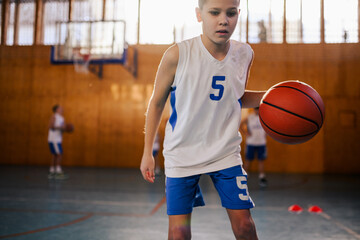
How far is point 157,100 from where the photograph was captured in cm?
159

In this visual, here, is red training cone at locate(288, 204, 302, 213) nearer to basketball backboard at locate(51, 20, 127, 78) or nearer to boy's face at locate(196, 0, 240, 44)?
boy's face at locate(196, 0, 240, 44)

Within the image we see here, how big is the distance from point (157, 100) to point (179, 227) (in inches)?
24.7

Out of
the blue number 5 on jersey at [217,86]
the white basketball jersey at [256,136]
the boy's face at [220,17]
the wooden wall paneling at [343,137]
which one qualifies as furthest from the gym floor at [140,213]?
the wooden wall paneling at [343,137]

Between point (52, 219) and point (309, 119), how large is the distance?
2795mm

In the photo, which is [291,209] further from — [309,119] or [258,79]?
[258,79]

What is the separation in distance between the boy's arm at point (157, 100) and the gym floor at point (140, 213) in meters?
1.41

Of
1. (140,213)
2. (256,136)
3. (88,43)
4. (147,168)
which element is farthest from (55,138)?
(147,168)

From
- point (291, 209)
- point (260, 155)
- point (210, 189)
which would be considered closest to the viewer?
point (291, 209)

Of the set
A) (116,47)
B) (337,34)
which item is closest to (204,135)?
(116,47)

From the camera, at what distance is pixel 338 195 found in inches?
197

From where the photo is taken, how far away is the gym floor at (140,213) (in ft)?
9.32

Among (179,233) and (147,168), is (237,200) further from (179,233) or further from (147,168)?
(147,168)

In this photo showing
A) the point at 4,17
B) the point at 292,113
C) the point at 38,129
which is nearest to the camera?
the point at 292,113

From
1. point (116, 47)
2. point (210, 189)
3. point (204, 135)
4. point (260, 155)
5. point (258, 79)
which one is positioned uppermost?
point (116, 47)
